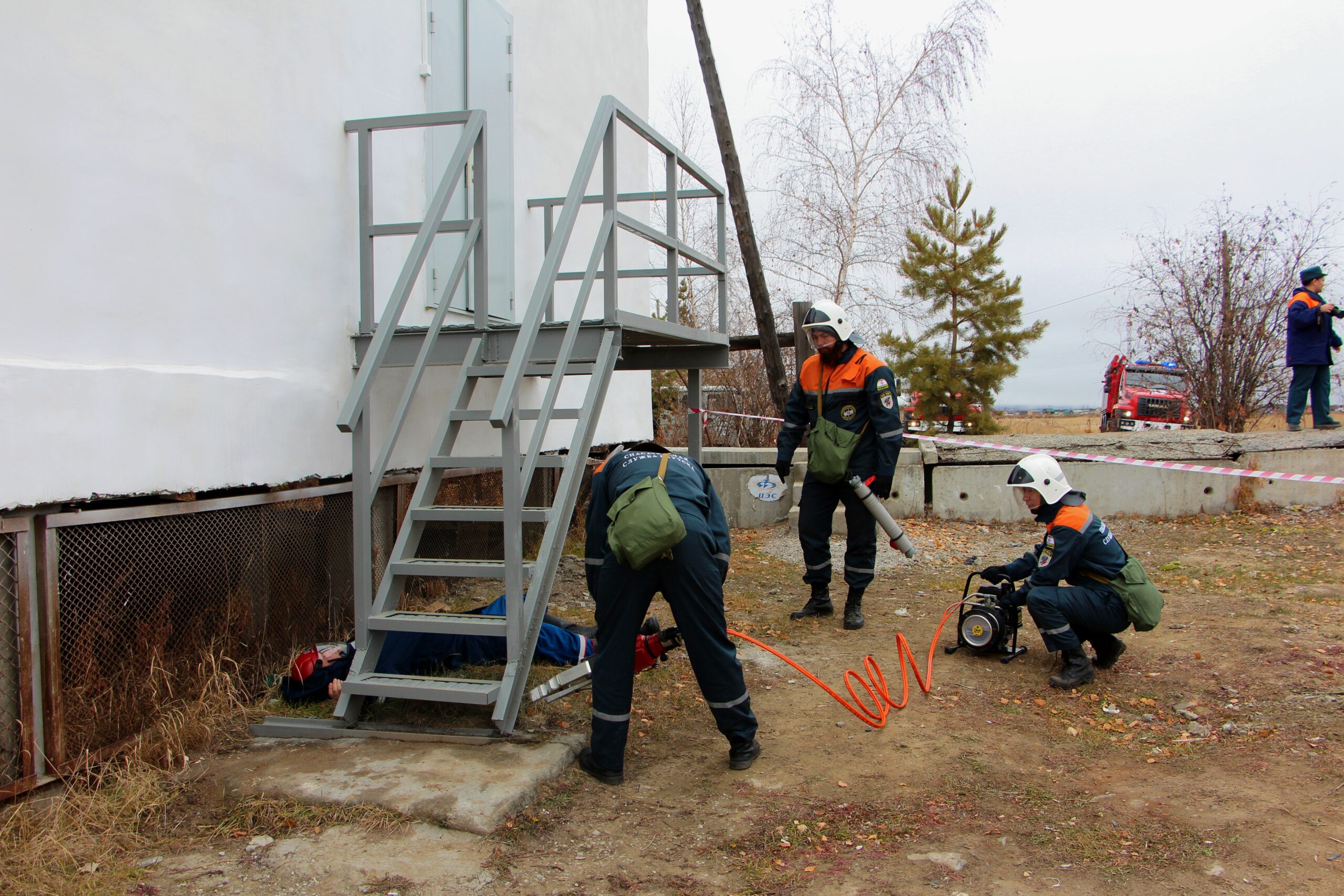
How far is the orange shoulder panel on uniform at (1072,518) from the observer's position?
15.8 feet

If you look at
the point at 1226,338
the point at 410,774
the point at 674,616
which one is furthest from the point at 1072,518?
the point at 1226,338

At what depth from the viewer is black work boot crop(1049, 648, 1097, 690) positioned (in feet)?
15.7

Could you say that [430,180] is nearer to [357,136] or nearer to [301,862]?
[357,136]

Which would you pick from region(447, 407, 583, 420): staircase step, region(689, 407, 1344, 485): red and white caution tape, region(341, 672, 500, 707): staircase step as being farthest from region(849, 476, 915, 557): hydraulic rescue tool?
region(689, 407, 1344, 485): red and white caution tape

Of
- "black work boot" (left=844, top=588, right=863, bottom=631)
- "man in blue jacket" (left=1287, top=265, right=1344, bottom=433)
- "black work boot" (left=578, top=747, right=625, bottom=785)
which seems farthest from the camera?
"man in blue jacket" (left=1287, top=265, right=1344, bottom=433)

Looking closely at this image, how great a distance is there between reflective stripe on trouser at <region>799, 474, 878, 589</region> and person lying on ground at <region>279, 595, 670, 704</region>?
1.82 m

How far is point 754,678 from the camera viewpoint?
198 inches

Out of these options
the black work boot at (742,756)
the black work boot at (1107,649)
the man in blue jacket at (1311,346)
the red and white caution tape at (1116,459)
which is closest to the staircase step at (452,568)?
the black work boot at (742,756)

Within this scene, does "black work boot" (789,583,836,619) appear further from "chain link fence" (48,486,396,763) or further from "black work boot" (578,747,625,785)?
"chain link fence" (48,486,396,763)

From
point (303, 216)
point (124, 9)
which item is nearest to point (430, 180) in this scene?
point (303, 216)

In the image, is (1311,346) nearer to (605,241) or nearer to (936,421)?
(936,421)

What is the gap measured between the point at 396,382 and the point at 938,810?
144 inches

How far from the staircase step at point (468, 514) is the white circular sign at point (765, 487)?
595 centimetres

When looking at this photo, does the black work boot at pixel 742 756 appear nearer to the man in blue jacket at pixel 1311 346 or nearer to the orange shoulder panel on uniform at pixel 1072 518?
the orange shoulder panel on uniform at pixel 1072 518
